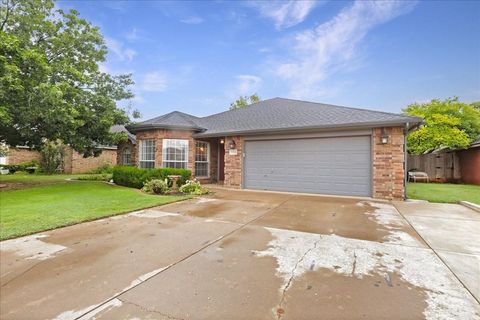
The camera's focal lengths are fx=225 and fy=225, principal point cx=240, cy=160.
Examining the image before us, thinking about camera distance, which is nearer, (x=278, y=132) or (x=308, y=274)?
(x=308, y=274)

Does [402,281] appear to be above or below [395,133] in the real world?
below

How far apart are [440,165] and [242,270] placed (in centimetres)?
1697

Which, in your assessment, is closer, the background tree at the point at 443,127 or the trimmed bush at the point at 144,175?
the trimmed bush at the point at 144,175

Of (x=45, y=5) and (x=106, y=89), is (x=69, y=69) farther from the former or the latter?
(x=45, y=5)

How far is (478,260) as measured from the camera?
3.03 m

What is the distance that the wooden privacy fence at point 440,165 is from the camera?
45.7ft

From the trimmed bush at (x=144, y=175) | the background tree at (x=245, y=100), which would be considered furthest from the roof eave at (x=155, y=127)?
the background tree at (x=245, y=100)

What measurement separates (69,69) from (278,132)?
9.17 meters

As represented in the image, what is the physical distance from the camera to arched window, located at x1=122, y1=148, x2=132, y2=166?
1438 centimetres

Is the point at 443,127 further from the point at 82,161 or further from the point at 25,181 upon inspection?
the point at 82,161

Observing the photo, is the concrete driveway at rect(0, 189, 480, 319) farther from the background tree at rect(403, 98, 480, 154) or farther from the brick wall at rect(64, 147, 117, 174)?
the brick wall at rect(64, 147, 117, 174)

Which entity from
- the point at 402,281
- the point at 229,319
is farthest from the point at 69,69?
the point at 402,281

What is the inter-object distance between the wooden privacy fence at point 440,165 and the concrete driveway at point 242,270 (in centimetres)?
1168

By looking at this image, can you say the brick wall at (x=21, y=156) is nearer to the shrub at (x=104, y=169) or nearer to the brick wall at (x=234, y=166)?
the shrub at (x=104, y=169)
